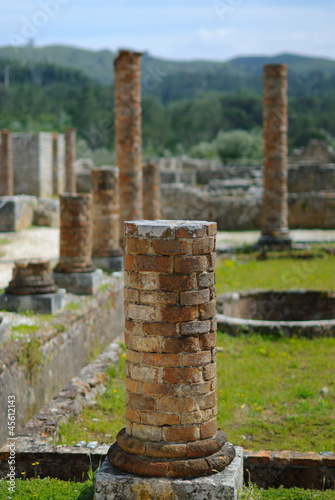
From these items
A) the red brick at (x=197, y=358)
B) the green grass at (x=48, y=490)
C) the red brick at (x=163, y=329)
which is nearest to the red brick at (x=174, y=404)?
the red brick at (x=197, y=358)

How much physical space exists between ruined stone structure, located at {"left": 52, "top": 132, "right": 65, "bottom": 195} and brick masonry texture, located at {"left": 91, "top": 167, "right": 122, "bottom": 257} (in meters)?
16.7

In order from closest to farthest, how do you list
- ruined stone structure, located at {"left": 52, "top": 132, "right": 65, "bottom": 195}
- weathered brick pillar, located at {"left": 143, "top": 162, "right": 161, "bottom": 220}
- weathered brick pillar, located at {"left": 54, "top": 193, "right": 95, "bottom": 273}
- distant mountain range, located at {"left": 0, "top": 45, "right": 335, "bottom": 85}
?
weathered brick pillar, located at {"left": 54, "top": 193, "right": 95, "bottom": 273}
weathered brick pillar, located at {"left": 143, "top": 162, "right": 161, "bottom": 220}
ruined stone structure, located at {"left": 52, "top": 132, "right": 65, "bottom": 195}
distant mountain range, located at {"left": 0, "top": 45, "right": 335, "bottom": 85}

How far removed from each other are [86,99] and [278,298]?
202 ft

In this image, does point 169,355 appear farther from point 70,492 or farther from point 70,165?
point 70,165

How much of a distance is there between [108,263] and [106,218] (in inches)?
33.1

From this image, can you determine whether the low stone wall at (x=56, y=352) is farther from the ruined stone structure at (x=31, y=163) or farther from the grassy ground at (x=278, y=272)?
the ruined stone structure at (x=31, y=163)

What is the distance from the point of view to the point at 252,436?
5949 millimetres

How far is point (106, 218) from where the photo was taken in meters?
12.0

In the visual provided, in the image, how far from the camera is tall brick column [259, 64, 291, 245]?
16125 millimetres

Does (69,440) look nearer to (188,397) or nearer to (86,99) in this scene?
(188,397)

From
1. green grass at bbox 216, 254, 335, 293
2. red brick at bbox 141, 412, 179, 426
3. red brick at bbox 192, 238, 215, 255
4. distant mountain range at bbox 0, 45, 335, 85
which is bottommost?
green grass at bbox 216, 254, 335, 293

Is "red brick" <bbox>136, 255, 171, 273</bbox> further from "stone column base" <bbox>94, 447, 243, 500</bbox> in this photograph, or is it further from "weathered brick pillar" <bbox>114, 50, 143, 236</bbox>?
"weathered brick pillar" <bbox>114, 50, 143, 236</bbox>

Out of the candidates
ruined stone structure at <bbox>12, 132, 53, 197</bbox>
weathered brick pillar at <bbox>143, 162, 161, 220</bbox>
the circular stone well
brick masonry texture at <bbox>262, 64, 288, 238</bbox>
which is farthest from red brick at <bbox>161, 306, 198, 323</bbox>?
ruined stone structure at <bbox>12, 132, 53, 197</bbox>

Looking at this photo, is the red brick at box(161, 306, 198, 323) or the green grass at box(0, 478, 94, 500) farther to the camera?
the green grass at box(0, 478, 94, 500)
